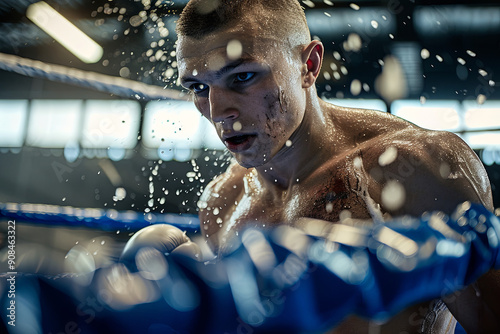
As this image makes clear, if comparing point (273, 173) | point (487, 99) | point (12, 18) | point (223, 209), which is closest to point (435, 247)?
point (273, 173)

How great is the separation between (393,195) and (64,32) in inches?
251

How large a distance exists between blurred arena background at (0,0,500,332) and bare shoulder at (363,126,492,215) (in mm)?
2002

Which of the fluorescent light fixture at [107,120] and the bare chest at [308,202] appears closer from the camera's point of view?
the bare chest at [308,202]

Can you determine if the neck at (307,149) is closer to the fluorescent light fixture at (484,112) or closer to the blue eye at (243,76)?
the blue eye at (243,76)

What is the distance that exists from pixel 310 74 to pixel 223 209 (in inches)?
22.9

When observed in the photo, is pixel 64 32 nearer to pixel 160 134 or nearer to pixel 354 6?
pixel 160 134

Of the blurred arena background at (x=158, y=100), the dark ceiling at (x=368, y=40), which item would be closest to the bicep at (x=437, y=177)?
the blurred arena background at (x=158, y=100)

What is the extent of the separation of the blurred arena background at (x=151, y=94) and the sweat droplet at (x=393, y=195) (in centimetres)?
204

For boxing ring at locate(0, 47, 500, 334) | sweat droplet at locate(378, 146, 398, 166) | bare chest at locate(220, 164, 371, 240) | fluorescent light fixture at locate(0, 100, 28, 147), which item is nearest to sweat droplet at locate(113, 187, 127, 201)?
fluorescent light fixture at locate(0, 100, 28, 147)

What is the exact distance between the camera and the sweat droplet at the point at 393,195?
95 centimetres

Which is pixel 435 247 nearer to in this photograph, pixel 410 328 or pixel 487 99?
pixel 410 328

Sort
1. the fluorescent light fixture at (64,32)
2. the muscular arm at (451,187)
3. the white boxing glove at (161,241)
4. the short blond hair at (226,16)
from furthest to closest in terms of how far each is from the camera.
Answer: the fluorescent light fixture at (64,32) → the white boxing glove at (161,241) → the short blond hair at (226,16) → the muscular arm at (451,187)

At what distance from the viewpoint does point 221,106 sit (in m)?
1.07

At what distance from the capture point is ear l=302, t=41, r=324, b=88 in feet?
4.02
